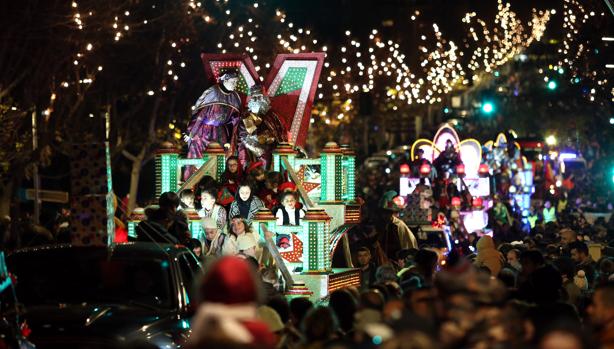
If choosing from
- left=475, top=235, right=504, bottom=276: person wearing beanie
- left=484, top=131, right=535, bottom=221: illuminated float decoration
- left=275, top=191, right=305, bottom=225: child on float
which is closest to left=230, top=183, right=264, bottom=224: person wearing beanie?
left=275, top=191, right=305, bottom=225: child on float

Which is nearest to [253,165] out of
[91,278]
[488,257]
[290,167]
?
[290,167]

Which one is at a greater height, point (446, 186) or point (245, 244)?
point (446, 186)

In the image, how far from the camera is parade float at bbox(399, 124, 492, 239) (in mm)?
25156

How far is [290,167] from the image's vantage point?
18328 millimetres

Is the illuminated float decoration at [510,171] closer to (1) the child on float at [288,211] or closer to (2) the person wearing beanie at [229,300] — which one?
(1) the child on float at [288,211]

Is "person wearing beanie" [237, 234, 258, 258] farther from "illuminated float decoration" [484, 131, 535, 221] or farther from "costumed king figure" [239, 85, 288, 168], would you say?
"illuminated float decoration" [484, 131, 535, 221]

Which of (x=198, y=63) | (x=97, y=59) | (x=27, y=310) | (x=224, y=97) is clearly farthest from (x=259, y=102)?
(x=198, y=63)

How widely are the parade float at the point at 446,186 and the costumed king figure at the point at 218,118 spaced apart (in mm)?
5108

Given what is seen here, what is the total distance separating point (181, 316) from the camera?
10.9 m

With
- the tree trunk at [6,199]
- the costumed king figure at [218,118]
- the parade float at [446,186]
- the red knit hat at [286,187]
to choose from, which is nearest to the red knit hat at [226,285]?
the red knit hat at [286,187]

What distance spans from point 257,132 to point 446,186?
872 centimetres

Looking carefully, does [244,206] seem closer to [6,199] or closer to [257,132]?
[257,132]

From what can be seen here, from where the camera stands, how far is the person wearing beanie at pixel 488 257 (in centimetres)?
1501

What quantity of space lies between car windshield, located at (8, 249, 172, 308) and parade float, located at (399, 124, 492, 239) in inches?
487
